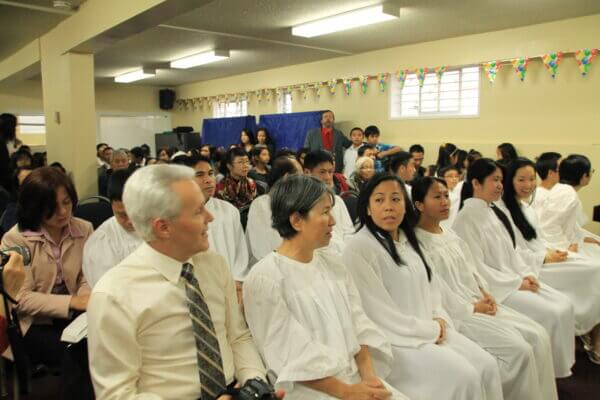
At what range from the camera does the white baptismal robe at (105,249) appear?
221 centimetres

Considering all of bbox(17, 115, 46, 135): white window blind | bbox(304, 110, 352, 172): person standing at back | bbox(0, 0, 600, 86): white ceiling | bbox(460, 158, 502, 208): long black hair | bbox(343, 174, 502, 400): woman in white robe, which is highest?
bbox(0, 0, 600, 86): white ceiling

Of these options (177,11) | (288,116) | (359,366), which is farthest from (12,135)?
(288,116)

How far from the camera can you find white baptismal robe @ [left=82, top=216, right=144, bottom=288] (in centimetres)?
221

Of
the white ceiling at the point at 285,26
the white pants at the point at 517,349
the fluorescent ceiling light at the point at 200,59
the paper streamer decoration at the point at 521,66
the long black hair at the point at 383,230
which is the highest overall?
the white ceiling at the point at 285,26

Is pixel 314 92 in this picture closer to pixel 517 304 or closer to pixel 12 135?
pixel 12 135

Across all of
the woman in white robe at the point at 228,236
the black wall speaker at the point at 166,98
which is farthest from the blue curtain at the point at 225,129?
the woman in white robe at the point at 228,236

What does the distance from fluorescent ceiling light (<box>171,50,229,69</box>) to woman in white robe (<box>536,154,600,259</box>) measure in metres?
5.40

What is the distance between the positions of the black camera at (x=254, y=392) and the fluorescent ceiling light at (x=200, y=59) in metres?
6.88

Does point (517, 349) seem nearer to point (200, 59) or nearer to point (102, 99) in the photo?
point (200, 59)

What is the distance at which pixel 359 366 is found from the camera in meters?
1.78

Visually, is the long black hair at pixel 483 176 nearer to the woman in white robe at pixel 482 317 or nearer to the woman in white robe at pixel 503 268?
the woman in white robe at pixel 503 268

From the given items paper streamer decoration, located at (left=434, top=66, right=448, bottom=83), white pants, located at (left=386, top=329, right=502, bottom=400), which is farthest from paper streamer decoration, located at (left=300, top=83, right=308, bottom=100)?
white pants, located at (left=386, top=329, right=502, bottom=400)

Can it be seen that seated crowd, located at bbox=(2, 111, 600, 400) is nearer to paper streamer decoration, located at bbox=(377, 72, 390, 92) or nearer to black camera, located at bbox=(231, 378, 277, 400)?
black camera, located at bbox=(231, 378, 277, 400)

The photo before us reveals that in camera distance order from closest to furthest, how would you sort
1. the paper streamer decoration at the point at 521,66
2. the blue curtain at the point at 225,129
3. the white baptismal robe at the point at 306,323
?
1. the white baptismal robe at the point at 306,323
2. the paper streamer decoration at the point at 521,66
3. the blue curtain at the point at 225,129
